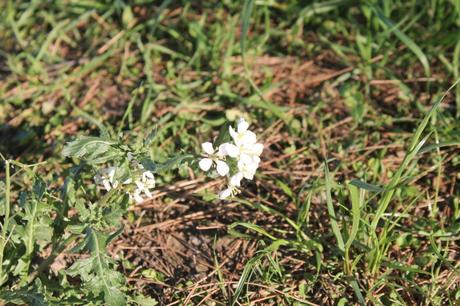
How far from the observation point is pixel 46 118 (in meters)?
3.11

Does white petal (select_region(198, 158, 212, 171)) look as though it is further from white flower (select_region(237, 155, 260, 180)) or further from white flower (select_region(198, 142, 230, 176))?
white flower (select_region(237, 155, 260, 180))

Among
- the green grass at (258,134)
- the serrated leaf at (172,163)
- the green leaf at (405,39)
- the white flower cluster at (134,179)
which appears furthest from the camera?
the green leaf at (405,39)

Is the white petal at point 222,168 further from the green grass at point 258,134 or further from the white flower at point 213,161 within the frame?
the green grass at point 258,134

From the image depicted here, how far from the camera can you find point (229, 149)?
1.98 m

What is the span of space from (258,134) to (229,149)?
0.95 metres

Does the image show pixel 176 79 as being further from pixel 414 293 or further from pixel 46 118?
pixel 414 293

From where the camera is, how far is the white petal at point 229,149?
1.98 metres

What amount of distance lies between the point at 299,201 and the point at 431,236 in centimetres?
57

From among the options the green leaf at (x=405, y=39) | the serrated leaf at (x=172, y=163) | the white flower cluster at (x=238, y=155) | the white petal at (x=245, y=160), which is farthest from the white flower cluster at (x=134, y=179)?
the green leaf at (x=405, y=39)

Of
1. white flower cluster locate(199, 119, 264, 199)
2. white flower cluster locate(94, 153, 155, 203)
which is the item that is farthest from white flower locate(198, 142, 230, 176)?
white flower cluster locate(94, 153, 155, 203)

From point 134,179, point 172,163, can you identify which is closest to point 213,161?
point 172,163

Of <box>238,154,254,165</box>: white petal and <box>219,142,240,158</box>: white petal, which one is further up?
<box>219,142,240,158</box>: white petal

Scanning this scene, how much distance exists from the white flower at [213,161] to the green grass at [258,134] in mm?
93

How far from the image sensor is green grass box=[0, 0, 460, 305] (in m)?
2.29
